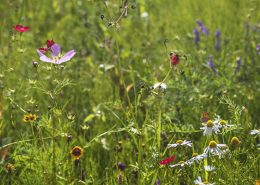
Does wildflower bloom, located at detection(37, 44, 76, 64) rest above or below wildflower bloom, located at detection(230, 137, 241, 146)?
above

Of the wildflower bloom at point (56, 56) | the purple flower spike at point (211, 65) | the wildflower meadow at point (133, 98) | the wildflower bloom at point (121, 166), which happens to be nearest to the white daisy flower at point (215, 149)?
the wildflower meadow at point (133, 98)

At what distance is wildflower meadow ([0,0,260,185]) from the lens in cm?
188

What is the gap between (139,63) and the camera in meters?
3.39

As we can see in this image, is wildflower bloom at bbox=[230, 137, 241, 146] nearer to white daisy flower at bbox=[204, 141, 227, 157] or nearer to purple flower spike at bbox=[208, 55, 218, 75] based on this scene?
white daisy flower at bbox=[204, 141, 227, 157]

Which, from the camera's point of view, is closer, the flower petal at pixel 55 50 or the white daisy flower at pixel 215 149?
the white daisy flower at pixel 215 149

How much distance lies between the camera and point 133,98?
302 centimetres

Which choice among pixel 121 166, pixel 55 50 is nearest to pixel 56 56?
pixel 55 50

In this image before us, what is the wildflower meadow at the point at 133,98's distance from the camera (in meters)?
1.88

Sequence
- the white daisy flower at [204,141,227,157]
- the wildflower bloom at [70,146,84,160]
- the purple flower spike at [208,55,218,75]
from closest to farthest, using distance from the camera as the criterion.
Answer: the white daisy flower at [204,141,227,157] → the wildflower bloom at [70,146,84,160] → the purple flower spike at [208,55,218,75]

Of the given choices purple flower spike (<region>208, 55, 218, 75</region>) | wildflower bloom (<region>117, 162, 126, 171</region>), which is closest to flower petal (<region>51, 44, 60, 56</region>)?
wildflower bloom (<region>117, 162, 126, 171</region>)

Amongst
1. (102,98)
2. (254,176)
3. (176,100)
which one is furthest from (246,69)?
(254,176)

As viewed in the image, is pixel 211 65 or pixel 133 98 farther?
pixel 133 98

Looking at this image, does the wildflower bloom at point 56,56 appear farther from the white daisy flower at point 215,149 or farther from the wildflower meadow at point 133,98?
the white daisy flower at point 215,149

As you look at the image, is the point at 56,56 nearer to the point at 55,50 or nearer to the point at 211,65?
the point at 55,50
